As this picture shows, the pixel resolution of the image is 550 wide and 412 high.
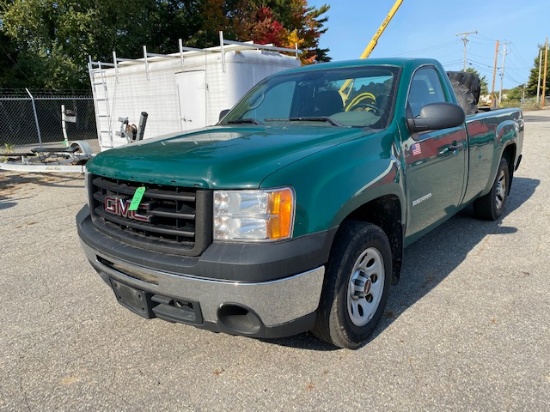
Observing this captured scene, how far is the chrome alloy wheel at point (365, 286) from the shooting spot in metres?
2.61

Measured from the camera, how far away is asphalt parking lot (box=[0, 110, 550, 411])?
2301 mm

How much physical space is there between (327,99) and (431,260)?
74.7 inches

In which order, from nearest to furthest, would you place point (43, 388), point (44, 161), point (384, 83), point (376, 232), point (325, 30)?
point (43, 388) < point (376, 232) < point (384, 83) < point (44, 161) < point (325, 30)

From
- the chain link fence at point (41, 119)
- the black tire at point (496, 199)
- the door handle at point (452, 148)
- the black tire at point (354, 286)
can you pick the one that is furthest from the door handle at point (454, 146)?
the chain link fence at point (41, 119)

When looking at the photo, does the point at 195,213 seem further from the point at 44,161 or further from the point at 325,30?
the point at 325,30

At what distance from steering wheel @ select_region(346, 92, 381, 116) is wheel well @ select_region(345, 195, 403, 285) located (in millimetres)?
665

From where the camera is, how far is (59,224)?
19.4 ft

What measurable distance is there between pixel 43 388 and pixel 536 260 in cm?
416

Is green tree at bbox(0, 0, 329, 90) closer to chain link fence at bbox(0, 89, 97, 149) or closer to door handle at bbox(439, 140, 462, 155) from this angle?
chain link fence at bbox(0, 89, 97, 149)

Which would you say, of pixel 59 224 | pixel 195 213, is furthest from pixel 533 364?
pixel 59 224

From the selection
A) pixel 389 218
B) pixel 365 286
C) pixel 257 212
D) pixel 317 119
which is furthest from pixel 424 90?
pixel 257 212

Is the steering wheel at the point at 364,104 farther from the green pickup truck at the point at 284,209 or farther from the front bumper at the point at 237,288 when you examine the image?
the front bumper at the point at 237,288

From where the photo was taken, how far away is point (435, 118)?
9.83 ft

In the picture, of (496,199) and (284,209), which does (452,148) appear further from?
(284,209)
